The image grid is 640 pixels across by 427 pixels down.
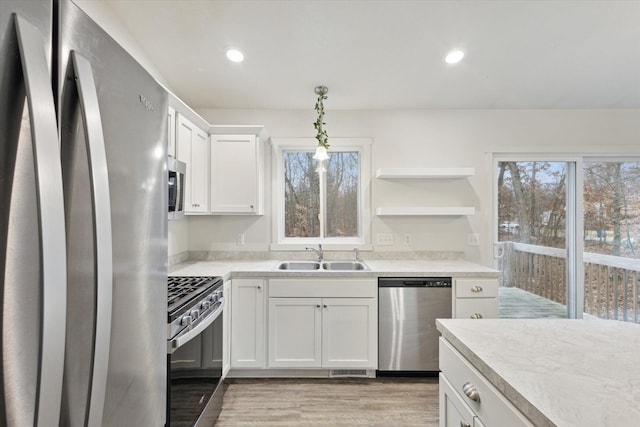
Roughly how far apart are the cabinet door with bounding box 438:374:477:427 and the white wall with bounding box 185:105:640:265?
6.71 ft

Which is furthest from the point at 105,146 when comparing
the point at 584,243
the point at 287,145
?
the point at 584,243

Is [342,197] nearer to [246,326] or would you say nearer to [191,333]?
[246,326]

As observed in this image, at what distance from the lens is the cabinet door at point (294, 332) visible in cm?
252

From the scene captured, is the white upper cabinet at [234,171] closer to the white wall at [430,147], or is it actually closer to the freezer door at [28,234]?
the white wall at [430,147]

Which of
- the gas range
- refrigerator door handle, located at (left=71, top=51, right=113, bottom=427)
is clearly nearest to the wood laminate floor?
the gas range

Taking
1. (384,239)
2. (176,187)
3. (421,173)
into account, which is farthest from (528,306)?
(176,187)

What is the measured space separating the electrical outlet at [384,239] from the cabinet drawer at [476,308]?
893 mm

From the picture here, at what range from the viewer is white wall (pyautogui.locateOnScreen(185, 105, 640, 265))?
→ 317 cm

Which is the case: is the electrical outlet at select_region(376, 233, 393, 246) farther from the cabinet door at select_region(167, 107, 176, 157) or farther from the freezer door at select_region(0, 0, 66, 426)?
the freezer door at select_region(0, 0, 66, 426)

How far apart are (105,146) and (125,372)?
0.57m

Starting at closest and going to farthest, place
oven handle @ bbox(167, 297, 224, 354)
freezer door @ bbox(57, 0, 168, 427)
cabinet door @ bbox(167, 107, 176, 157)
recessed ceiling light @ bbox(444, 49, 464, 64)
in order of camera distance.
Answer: freezer door @ bbox(57, 0, 168, 427) < oven handle @ bbox(167, 297, 224, 354) < cabinet door @ bbox(167, 107, 176, 157) < recessed ceiling light @ bbox(444, 49, 464, 64)

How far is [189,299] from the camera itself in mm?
1643

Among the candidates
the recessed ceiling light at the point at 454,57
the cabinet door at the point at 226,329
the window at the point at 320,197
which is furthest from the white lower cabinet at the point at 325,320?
the recessed ceiling light at the point at 454,57

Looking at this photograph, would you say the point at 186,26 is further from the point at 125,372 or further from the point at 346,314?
the point at 346,314
